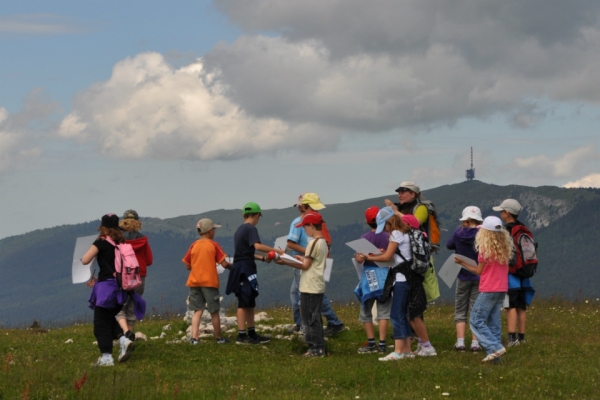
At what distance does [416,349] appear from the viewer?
42.9ft

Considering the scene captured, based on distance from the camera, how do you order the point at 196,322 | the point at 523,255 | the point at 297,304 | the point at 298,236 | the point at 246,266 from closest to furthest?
the point at 523,255 → the point at 246,266 → the point at 196,322 → the point at 298,236 → the point at 297,304

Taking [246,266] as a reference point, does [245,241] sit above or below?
above

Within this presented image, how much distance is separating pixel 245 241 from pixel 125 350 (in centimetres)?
267

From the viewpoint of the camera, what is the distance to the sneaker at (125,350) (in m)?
11.8

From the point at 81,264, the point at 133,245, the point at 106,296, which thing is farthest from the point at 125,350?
the point at 133,245

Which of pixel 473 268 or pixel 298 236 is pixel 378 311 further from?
pixel 298 236

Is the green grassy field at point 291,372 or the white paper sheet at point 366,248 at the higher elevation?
the white paper sheet at point 366,248

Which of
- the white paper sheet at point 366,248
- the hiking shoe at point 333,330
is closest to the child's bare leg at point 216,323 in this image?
the hiking shoe at point 333,330

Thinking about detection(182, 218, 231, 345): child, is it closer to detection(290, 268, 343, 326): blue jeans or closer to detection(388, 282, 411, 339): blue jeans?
detection(290, 268, 343, 326): blue jeans

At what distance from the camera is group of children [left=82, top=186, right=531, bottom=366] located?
1182 centimetres

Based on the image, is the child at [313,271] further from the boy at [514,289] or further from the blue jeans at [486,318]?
the boy at [514,289]

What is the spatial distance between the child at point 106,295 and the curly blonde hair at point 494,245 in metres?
5.25

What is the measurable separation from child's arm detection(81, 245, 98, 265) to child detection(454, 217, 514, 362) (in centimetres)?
552

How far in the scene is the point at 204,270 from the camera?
525 inches
